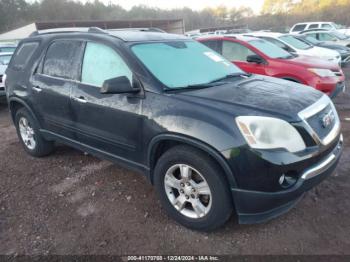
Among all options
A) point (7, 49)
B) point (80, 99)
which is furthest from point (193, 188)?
point (7, 49)

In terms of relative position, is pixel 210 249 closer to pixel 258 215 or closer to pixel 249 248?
pixel 249 248

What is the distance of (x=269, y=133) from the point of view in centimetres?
245

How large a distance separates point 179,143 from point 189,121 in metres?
0.28

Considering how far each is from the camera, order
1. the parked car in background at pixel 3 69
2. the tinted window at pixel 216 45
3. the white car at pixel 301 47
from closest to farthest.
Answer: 1. the tinted window at pixel 216 45
2. the parked car in background at pixel 3 69
3. the white car at pixel 301 47

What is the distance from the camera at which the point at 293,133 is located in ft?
8.18

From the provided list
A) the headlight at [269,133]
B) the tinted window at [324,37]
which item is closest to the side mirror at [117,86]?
the headlight at [269,133]

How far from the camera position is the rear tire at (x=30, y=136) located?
4477 mm

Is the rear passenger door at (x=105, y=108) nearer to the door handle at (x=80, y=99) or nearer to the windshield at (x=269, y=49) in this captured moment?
the door handle at (x=80, y=99)

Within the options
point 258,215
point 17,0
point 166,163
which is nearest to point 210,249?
point 258,215

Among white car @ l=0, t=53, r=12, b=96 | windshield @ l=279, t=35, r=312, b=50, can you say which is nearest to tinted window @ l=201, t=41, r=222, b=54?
windshield @ l=279, t=35, r=312, b=50

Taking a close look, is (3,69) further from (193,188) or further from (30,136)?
(193,188)

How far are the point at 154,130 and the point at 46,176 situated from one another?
212 centimetres

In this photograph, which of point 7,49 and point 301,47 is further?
point 7,49

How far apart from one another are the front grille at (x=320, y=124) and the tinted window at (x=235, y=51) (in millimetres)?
4393
